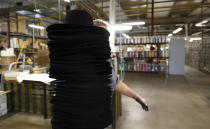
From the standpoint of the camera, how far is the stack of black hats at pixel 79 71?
24.5 inches

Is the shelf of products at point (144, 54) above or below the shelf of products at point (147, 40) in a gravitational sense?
below

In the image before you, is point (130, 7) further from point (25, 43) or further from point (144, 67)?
point (25, 43)

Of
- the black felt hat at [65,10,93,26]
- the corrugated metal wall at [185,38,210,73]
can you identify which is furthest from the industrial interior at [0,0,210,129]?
the corrugated metal wall at [185,38,210,73]

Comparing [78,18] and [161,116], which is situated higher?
[78,18]

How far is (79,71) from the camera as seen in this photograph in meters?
0.63

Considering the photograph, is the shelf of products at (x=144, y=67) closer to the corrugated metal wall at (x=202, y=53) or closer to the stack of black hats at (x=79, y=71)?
the corrugated metal wall at (x=202, y=53)

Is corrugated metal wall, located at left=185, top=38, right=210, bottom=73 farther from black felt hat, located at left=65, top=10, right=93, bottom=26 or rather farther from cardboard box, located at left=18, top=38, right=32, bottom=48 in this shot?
cardboard box, located at left=18, top=38, right=32, bottom=48

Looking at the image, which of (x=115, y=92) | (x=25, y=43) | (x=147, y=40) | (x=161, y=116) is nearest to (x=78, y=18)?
(x=115, y=92)

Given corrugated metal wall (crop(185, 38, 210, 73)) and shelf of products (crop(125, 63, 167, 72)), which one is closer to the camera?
shelf of products (crop(125, 63, 167, 72))

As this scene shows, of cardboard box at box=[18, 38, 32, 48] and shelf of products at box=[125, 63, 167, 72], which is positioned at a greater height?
cardboard box at box=[18, 38, 32, 48]

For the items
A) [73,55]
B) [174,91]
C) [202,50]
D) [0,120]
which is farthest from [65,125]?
[202,50]

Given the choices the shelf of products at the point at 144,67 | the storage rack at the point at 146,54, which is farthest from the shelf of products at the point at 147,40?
the shelf of products at the point at 144,67

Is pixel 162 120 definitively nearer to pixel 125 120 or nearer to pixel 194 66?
pixel 125 120

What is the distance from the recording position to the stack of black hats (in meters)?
0.62
